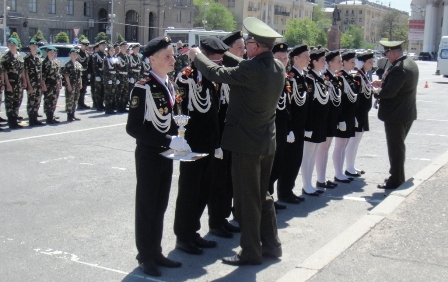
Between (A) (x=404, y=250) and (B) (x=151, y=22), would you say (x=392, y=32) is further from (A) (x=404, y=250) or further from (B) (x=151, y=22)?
(A) (x=404, y=250)

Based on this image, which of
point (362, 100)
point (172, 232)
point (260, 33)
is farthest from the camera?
point (362, 100)

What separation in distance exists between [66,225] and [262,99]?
9.53ft

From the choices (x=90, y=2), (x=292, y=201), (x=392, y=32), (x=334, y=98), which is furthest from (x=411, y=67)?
(x=392, y=32)

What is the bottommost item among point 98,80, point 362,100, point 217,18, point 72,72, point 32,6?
point 98,80

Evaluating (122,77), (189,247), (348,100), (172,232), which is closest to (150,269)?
(189,247)

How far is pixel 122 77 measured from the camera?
18.8m

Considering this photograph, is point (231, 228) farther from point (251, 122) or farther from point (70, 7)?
point (70, 7)

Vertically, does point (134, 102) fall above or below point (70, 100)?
above

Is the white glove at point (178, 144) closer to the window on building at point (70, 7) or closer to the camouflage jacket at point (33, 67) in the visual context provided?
the camouflage jacket at point (33, 67)

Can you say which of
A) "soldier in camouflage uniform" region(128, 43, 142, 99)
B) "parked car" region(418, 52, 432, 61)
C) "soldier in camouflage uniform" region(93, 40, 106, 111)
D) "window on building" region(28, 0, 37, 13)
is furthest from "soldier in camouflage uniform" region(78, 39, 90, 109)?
"parked car" region(418, 52, 432, 61)

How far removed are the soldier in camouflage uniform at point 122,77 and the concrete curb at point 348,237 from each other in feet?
36.5

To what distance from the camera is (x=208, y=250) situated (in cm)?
644

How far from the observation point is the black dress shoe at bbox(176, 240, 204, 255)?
6258mm

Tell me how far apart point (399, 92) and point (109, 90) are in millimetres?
10616
